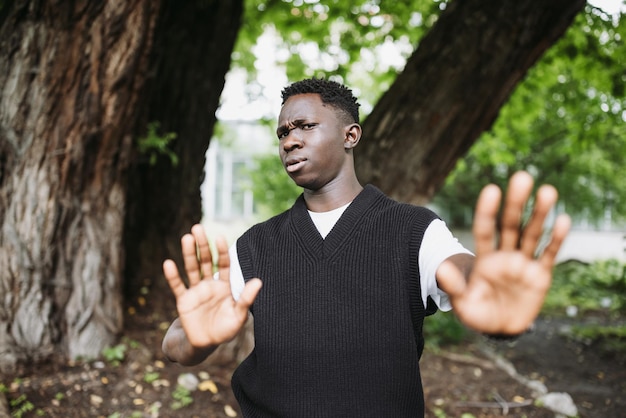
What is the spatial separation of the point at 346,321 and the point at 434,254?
390 mm

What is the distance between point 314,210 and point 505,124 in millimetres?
6983

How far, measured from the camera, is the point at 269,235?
2166 millimetres

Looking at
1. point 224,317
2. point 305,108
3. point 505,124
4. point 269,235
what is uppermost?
point 505,124

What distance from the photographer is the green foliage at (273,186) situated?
967 cm

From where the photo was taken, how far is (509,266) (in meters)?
1.33

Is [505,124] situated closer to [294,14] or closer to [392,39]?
[392,39]

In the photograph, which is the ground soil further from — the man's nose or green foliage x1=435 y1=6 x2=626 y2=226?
green foliage x1=435 y1=6 x2=626 y2=226

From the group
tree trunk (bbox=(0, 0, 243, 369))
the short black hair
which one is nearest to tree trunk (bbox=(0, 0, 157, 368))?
tree trunk (bbox=(0, 0, 243, 369))

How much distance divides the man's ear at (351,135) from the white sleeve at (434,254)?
529 millimetres

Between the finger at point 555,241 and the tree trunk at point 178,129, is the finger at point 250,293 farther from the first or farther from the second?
the tree trunk at point 178,129

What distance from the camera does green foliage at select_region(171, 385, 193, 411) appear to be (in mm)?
3547

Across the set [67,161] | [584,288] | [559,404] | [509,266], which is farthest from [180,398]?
[584,288]

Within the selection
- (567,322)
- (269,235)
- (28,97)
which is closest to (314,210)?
(269,235)

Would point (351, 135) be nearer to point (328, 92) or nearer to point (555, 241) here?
point (328, 92)
